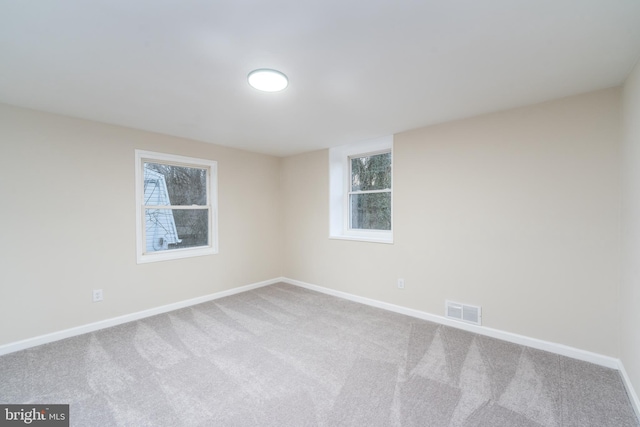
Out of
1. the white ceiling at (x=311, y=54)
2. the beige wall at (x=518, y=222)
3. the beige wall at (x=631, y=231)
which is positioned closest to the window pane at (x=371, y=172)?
the beige wall at (x=518, y=222)

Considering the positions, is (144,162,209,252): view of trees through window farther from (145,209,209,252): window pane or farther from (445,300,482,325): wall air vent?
(445,300,482,325): wall air vent

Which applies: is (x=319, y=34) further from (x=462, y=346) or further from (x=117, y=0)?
(x=462, y=346)

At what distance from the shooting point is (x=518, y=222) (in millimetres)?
2557

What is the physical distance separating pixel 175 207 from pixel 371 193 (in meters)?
2.75

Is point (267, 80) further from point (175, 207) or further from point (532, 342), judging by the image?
point (532, 342)

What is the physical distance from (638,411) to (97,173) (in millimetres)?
4917

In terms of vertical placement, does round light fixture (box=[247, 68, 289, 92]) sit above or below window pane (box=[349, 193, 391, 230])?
above

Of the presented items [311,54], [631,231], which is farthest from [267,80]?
[631,231]

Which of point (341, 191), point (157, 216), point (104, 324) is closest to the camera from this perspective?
point (104, 324)

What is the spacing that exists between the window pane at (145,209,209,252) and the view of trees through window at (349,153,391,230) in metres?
2.26

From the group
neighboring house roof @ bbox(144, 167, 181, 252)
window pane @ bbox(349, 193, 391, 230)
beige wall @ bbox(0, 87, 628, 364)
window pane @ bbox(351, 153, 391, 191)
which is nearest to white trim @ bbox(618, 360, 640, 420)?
beige wall @ bbox(0, 87, 628, 364)

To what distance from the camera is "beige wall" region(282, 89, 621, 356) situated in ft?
7.22

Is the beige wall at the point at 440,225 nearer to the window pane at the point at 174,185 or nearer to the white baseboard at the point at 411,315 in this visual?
the white baseboard at the point at 411,315

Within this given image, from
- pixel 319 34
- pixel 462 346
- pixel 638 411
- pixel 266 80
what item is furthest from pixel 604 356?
pixel 266 80
